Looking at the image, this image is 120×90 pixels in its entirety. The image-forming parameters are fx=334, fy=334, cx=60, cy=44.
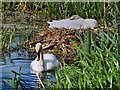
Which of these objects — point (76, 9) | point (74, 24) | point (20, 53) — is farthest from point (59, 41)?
point (76, 9)

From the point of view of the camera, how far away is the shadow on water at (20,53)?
6.40 metres

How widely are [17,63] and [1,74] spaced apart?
2.94 ft

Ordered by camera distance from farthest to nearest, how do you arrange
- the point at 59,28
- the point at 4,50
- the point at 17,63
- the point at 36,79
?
the point at 59,28 < the point at 4,50 < the point at 17,63 < the point at 36,79

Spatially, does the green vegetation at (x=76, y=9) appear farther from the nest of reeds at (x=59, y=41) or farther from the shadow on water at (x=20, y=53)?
the nest of reeds at (x=59, y=41)

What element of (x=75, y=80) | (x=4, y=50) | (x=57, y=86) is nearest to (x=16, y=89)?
(x=57, y=86)

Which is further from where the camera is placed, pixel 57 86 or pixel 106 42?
pixel 106 42

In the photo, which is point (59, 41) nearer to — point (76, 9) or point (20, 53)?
point (20, 53)

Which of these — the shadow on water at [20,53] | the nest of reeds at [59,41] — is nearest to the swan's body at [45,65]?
the shadow on water at [20,53]

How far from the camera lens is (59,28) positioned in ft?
32.0

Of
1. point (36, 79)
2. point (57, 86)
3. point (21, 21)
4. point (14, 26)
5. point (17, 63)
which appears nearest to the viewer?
point (57, 86)

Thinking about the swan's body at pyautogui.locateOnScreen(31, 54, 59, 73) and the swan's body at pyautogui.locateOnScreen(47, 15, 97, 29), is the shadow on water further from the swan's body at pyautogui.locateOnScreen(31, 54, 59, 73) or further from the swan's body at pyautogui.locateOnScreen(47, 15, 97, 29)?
the swan's body at pyautogui.locateOnScreen(47, 15, 97, 29)

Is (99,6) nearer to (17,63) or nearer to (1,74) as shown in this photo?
(17,63)

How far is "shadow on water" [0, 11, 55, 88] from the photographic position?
6399 millimetres

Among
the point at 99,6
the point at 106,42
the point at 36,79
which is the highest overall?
the point at 99,6
